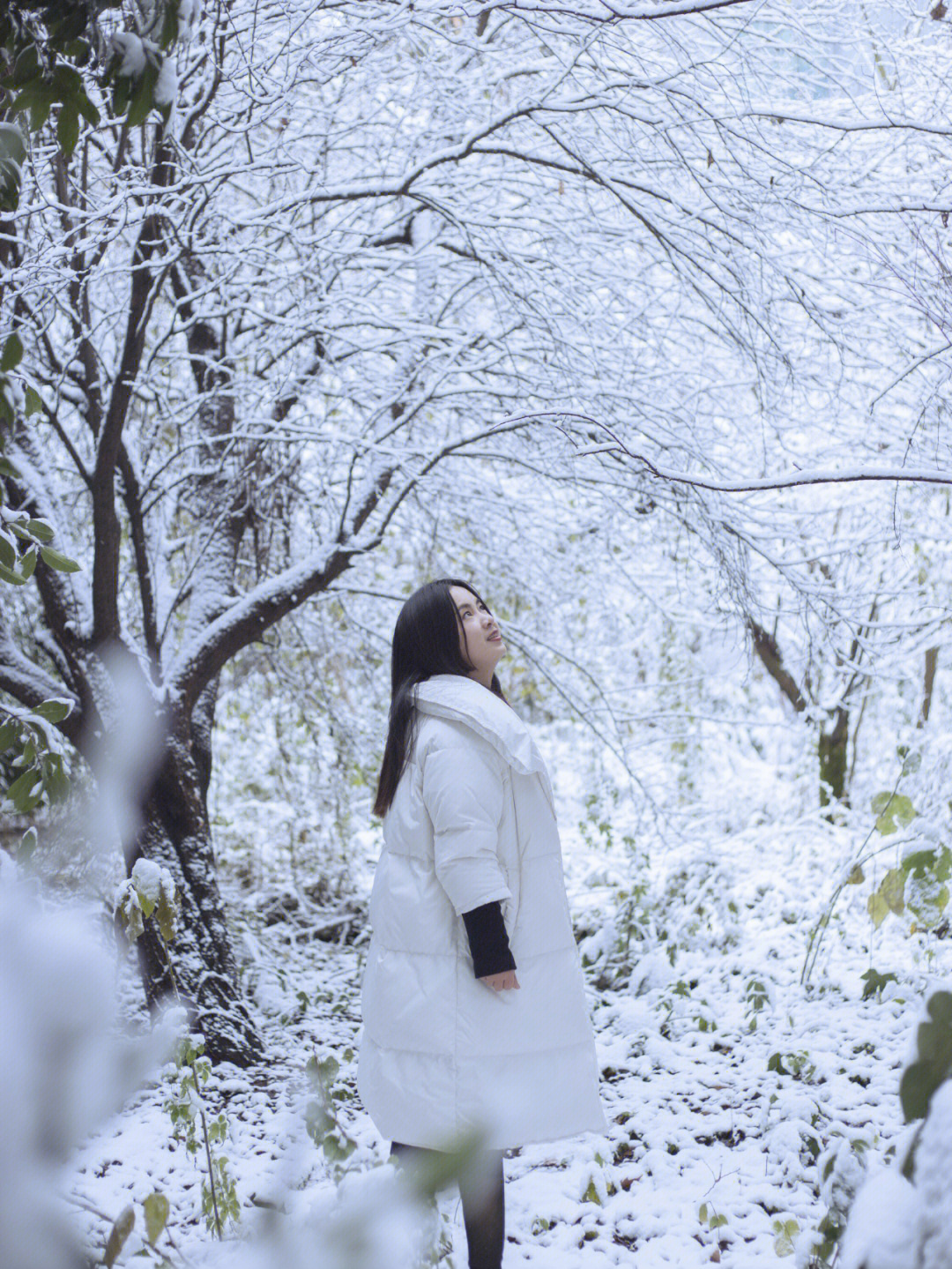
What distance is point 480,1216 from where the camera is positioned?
1.85 metres

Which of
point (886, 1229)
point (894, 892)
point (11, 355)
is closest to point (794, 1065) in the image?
point (894, 892)

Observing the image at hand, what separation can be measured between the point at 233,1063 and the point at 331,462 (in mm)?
2250

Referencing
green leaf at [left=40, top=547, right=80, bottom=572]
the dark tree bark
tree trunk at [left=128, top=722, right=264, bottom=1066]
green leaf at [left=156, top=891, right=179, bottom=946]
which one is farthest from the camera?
the dark tree bark

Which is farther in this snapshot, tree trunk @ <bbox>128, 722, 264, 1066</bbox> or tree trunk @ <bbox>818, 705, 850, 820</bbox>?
tree trunk @ <bbox>818, 705, 850, 820</bbox>

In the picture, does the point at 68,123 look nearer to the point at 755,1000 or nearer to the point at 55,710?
the point at 55,710

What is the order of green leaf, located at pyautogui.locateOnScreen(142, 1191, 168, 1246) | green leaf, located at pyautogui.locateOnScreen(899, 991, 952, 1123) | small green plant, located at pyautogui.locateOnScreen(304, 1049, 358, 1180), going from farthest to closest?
small green plant, located at pyautogui.locateOnScreen(304, 1049, 358, 1180), green leaf, located at pyautogui.locateOnScreen(142, 1191, 168, 1246), green leaf, located at pyautogui.locateOnScreen(899, 991, 952, 1123)

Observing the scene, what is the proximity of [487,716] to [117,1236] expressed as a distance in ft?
4.29

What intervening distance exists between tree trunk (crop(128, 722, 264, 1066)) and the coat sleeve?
183cm

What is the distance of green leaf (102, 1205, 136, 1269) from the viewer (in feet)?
2.10

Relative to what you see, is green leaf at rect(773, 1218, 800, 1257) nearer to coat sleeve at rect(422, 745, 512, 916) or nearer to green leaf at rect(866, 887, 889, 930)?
coat sleeve at rect(422, 745, 512, 916)

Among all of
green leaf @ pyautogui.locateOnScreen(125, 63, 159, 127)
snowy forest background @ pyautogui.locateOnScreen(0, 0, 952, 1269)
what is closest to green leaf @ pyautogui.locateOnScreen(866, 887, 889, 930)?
snowy forest background @ pyautogui.locateOnScreen(0, 0, 952, 1269)

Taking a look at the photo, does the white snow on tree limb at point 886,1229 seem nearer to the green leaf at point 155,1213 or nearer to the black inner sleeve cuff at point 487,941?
the green leaf at point 155,1213

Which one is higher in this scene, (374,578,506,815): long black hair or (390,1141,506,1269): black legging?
(374,578,506,815): long black hair

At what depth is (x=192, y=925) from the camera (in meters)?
3.51
